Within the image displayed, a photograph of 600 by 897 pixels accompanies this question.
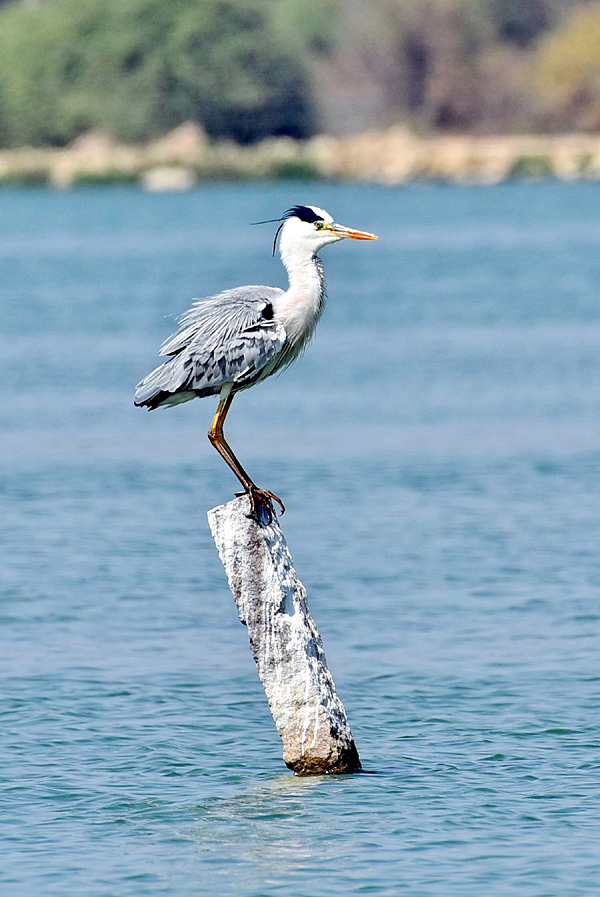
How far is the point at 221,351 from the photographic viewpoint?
9008mm

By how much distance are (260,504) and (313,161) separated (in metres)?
95.8

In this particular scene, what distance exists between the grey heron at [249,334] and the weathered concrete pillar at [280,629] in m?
0.27

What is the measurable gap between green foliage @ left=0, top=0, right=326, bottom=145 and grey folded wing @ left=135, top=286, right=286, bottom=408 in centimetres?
10154

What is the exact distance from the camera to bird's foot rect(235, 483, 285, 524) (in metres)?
8.73

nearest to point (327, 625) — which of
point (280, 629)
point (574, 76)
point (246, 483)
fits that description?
point (280, 629)

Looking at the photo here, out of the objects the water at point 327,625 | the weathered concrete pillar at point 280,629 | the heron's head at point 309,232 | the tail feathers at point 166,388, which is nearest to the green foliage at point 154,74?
the water at point 327,625

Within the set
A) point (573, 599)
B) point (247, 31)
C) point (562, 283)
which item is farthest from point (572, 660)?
point (247, 31)

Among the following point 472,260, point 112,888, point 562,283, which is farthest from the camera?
point 472,260

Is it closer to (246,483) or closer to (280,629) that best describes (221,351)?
(246,483)

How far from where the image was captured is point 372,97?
11500cm

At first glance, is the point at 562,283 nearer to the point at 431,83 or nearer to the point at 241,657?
the point at 241,657

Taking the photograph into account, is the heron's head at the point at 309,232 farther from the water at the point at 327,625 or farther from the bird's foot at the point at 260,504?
the water at the point at 327,625

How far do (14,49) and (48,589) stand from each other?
106m

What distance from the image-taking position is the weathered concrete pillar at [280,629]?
884 centimetres
